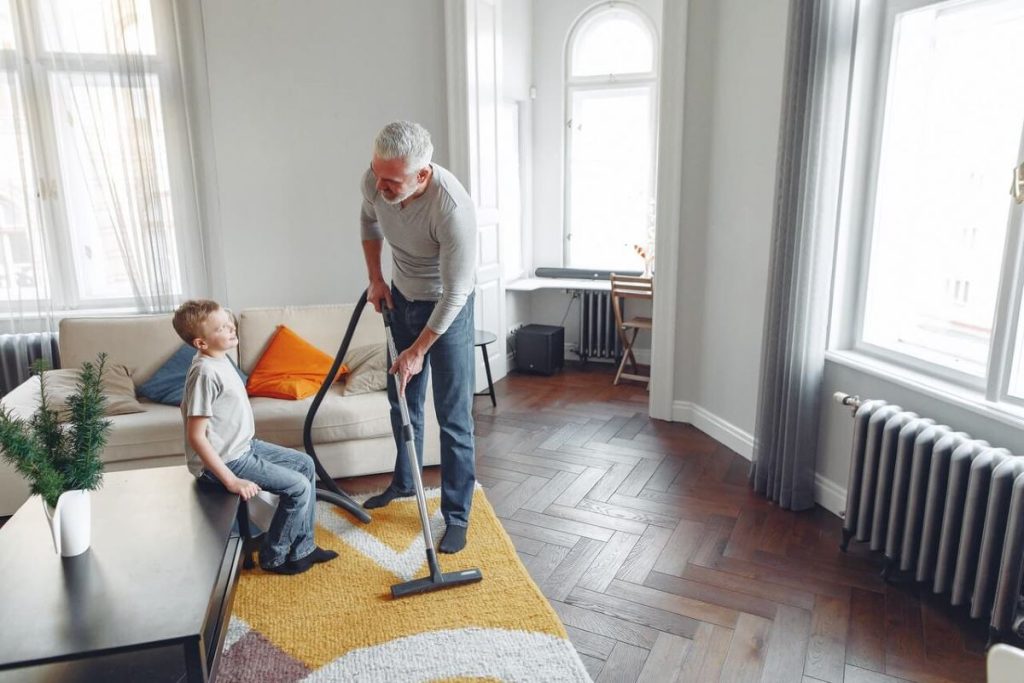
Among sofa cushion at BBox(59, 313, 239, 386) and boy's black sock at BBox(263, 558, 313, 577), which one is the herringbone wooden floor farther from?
sofa cushion at BBox(59, 313, 239, 386)

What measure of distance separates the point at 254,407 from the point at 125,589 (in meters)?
1.52

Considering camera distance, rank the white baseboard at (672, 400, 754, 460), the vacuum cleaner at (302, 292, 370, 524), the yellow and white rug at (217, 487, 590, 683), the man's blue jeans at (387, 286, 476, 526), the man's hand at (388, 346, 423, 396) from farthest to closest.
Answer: the white baseboard at (672, 400, 754, 460), the vacuum cleaner at (302, 292, 370, 524), the man's blue jeans at (387, 286, 476, 526), the man's hand at (388, 346, 423, 396), the yellow and white rug at (217, 487, 590, 683)

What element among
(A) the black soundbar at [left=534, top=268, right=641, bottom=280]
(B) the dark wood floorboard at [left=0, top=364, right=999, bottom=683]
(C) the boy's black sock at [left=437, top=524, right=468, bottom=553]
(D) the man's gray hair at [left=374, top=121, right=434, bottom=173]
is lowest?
(B) the dark wood floorboard at [left=0, top=364, right=999, bottom=683]

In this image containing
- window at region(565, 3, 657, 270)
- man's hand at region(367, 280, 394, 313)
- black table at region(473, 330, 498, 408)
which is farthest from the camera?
window at region(565, 3, 657, 270)

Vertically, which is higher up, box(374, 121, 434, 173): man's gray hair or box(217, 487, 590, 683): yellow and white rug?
box(374, 121, 434, 173): man's gray hair

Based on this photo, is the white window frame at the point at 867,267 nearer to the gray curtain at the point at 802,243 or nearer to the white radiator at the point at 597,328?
the gray curtain at the point at 802,243

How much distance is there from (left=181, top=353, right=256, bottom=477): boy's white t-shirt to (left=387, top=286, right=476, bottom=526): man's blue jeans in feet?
1.92

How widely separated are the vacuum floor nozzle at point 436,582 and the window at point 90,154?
2684mm

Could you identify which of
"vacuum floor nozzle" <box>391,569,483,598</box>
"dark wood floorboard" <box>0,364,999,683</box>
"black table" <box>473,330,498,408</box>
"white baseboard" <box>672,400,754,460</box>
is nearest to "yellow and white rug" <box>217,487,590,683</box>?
"vacuum floor nozzle" <box>391,569,483,598</box>

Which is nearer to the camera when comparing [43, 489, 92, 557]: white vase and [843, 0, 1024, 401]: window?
[43, 489, 92, 557]: white vase

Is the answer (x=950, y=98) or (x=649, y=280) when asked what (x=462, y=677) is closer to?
(x=950, y=98)

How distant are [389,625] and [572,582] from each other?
2.16ft

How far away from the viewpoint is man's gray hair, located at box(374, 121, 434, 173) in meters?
2.15

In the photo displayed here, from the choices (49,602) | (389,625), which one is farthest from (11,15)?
(389,625)
